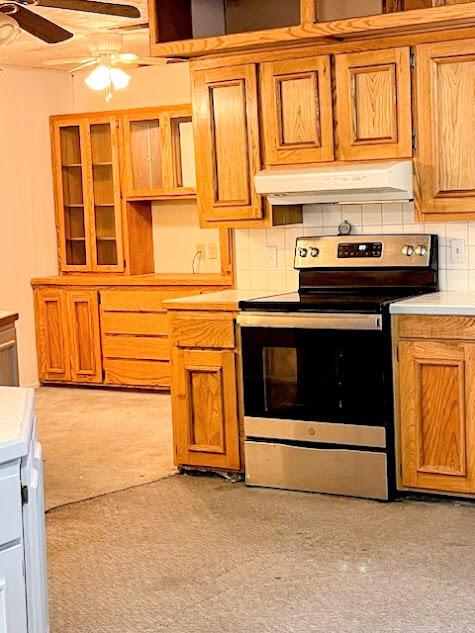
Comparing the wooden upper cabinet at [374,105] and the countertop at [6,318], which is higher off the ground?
the wooden upper cabinet at [374,105]

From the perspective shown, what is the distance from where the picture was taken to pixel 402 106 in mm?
5102

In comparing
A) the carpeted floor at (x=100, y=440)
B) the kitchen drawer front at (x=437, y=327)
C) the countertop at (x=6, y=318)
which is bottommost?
the carpeted floor at (x=100, y=440)

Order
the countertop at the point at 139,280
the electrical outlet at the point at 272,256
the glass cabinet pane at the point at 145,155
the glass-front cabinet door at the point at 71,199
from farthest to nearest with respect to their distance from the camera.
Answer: the glass-front cabinet door at the point at 71,199 < the glass cabinet pane at the point at 145,155 < the countertop at the point at 139,280 < the electrical outlet at the point at 272,256

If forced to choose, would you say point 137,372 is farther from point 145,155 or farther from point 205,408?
point 205,408

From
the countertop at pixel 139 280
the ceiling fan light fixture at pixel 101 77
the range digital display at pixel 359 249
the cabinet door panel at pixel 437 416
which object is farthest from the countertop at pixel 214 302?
the ceiling fan light fixture at pixel 101 77

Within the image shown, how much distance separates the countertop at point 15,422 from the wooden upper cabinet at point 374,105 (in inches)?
104

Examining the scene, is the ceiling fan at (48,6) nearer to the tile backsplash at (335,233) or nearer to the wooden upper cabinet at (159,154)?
the tile backsplash at (335,233)

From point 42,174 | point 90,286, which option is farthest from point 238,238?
point 42,174

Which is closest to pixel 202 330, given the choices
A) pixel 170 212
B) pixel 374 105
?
pixel 374 105

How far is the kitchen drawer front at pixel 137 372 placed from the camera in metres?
7.88

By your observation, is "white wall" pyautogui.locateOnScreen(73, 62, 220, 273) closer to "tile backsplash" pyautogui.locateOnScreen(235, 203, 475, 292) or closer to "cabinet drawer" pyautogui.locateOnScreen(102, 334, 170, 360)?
"cabinet drawer" pyautogui.locateOnScreen(102, 334, 170, 360)

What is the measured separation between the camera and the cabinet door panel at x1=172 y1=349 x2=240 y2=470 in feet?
17.6

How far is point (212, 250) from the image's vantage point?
8.23m

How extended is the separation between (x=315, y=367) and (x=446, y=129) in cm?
127
